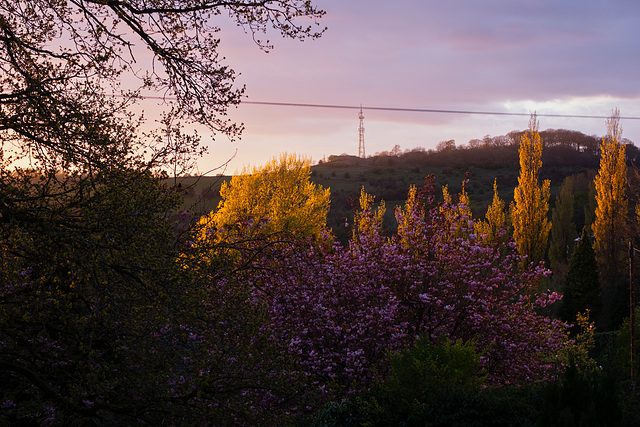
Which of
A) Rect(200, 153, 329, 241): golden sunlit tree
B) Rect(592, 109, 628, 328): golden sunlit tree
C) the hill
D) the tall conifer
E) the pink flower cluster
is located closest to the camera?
the pink flower cluster

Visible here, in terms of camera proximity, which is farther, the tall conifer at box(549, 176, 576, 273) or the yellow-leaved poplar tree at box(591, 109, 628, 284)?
the tall conifer at box(549, 176, 576, 273)

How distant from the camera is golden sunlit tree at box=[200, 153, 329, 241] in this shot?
25.0m

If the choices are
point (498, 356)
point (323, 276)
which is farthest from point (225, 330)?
point (498, 356)

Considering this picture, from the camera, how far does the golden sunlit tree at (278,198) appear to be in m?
25.0

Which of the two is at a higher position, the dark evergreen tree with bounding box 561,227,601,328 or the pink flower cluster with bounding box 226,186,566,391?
the pink flower cluster with bounding box 226,186,566,391

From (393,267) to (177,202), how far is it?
5.28 metres

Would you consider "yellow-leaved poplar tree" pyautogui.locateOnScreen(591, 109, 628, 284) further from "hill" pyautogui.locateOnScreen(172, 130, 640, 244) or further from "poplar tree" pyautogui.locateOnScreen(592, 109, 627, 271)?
"hill" pyautogui.locateOnScreen(172, 130, 640, 244)

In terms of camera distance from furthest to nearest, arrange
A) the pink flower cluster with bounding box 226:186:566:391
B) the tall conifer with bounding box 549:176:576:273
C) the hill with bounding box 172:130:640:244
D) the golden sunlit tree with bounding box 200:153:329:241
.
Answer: the hill with bounding box 172:130:640:244 → the tall conifer with bounding box 549:176:576:273 → the golden sunlit tree with bounding box 200:153:329:241 → the pink flower cluster with bounding box 226:186:566:391

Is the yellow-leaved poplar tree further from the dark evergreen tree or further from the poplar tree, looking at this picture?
the dark evergreen tree

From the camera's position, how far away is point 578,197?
5731 cm

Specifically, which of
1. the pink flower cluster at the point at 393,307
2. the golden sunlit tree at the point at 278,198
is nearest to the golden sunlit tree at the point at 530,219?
the golden sunlit tree at the point at 278,198

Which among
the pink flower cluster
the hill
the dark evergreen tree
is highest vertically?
the hill

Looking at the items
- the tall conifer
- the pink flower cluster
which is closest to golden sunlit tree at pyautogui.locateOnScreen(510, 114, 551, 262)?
the tall conifer

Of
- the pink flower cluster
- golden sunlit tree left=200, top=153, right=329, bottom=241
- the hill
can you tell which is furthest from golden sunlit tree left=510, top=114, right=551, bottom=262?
the hill
